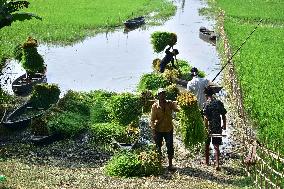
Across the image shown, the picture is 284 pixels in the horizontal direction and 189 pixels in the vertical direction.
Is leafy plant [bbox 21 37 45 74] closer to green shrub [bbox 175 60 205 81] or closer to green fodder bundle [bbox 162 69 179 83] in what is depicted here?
green fodder bundle [bbox 162 69 179 83]

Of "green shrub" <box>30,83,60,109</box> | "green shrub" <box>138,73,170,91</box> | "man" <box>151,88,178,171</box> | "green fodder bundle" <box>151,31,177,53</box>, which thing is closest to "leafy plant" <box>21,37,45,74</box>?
"green shrub" <box>30,83,60,109</box>

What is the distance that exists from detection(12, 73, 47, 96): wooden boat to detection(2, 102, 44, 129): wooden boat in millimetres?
3374

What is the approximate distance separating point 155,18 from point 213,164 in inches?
1077

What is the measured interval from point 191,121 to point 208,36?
20.2m

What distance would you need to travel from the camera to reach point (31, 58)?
64.0 feet

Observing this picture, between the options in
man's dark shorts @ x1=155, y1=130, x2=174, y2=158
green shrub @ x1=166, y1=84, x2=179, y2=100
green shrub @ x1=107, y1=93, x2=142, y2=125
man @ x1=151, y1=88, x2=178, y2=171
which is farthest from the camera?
green shrub @ x1=166, y1=84, x2=179, y2=100

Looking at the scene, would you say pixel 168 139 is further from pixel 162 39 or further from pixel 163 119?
pixel 162 39

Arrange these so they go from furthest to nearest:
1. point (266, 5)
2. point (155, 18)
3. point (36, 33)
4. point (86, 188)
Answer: point (266, 5) < point (155, 18) < point (36, 33) < point (86, 188)

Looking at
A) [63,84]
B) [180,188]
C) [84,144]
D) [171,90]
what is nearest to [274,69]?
[171,90]

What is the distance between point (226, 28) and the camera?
3269 cm

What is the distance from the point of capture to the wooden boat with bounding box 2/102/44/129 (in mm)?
14885

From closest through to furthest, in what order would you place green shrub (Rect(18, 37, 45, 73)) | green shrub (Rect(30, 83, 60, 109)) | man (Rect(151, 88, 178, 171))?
man (Rect(151, 88, 178, 171)) < green shrub (Rect(30, 83, 60, 109)) < green shrub (Rect(18, 37, 45, 73))

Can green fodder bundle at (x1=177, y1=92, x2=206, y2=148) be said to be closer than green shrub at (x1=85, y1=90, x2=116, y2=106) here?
Yes

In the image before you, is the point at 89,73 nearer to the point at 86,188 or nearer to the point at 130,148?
the point at 130,148
